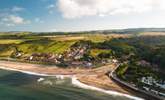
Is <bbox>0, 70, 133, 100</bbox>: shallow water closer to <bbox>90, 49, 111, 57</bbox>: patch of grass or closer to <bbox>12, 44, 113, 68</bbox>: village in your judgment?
<bbox>12, 44, 113, 68</bbox>: village

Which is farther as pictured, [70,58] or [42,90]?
[70,58]

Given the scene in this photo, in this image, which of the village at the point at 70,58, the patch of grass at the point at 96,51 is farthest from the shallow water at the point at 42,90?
the patch of grass at the point at 96,51

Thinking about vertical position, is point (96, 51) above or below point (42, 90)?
above

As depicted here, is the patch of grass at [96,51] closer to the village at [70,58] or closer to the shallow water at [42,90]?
the village at [70,58]

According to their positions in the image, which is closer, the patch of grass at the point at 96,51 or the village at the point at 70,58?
the village at the point at 70,58

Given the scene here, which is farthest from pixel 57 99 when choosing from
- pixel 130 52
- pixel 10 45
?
pixel 10 45

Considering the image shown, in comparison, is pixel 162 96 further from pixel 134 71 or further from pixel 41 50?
pixel 41 50

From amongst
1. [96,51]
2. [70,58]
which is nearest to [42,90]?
[70,58]

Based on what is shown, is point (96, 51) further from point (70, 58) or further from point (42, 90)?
point (42, 90)

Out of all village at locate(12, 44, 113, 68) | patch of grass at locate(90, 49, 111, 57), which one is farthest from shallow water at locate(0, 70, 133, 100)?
patch of grass at locate(90, 49, 111, 57)
